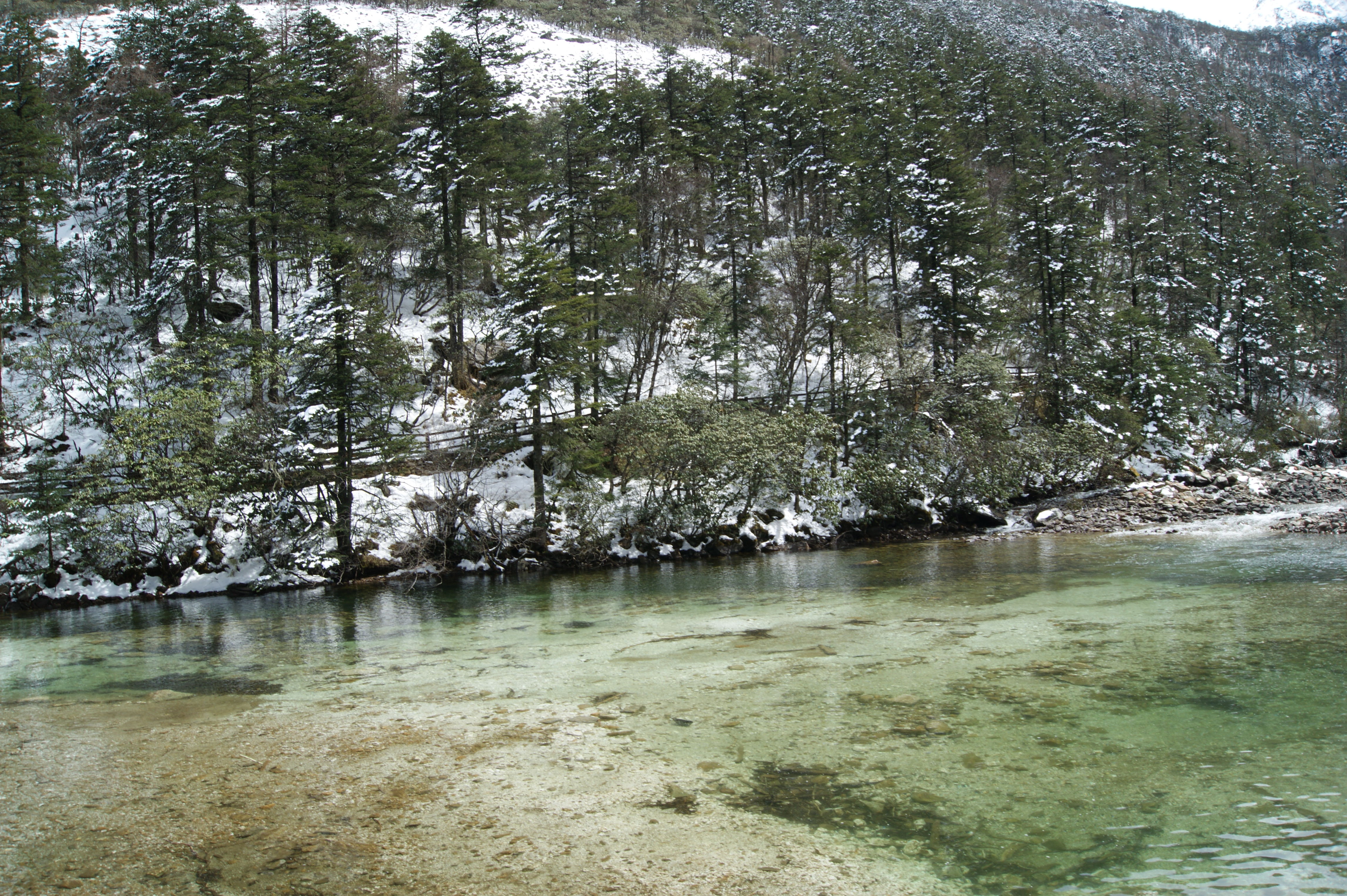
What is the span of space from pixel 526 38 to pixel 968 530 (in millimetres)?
74000

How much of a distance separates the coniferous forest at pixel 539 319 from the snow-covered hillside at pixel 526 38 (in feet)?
53.2

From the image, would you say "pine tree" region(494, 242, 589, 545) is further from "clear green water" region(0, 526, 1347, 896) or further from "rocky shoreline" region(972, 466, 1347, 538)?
"rocky shoreline" region(972, 466, 1347, 538)

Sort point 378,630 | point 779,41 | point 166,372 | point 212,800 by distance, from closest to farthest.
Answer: point 212,800, point 378,630, point 166,372, point 779,41

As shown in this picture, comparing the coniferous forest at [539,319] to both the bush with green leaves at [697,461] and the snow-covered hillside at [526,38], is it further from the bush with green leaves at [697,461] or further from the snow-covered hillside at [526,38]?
the snow-covered hillside at [526,38]

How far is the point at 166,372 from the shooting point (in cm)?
2091

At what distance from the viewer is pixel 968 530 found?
25172mm

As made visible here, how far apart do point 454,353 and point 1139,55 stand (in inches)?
5378

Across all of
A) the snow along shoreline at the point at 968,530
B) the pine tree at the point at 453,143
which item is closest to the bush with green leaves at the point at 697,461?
the snow along shoreline at the point at 968,530

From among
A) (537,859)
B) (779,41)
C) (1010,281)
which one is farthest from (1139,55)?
(537,859)

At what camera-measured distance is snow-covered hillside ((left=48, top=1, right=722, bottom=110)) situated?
5825cm

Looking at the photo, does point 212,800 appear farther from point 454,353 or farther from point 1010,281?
point 1010,281

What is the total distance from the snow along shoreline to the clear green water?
1.76 m

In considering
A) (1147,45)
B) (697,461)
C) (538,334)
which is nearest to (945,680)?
(697,461)

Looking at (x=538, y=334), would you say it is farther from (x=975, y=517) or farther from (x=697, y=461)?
(x=975, y=517)
